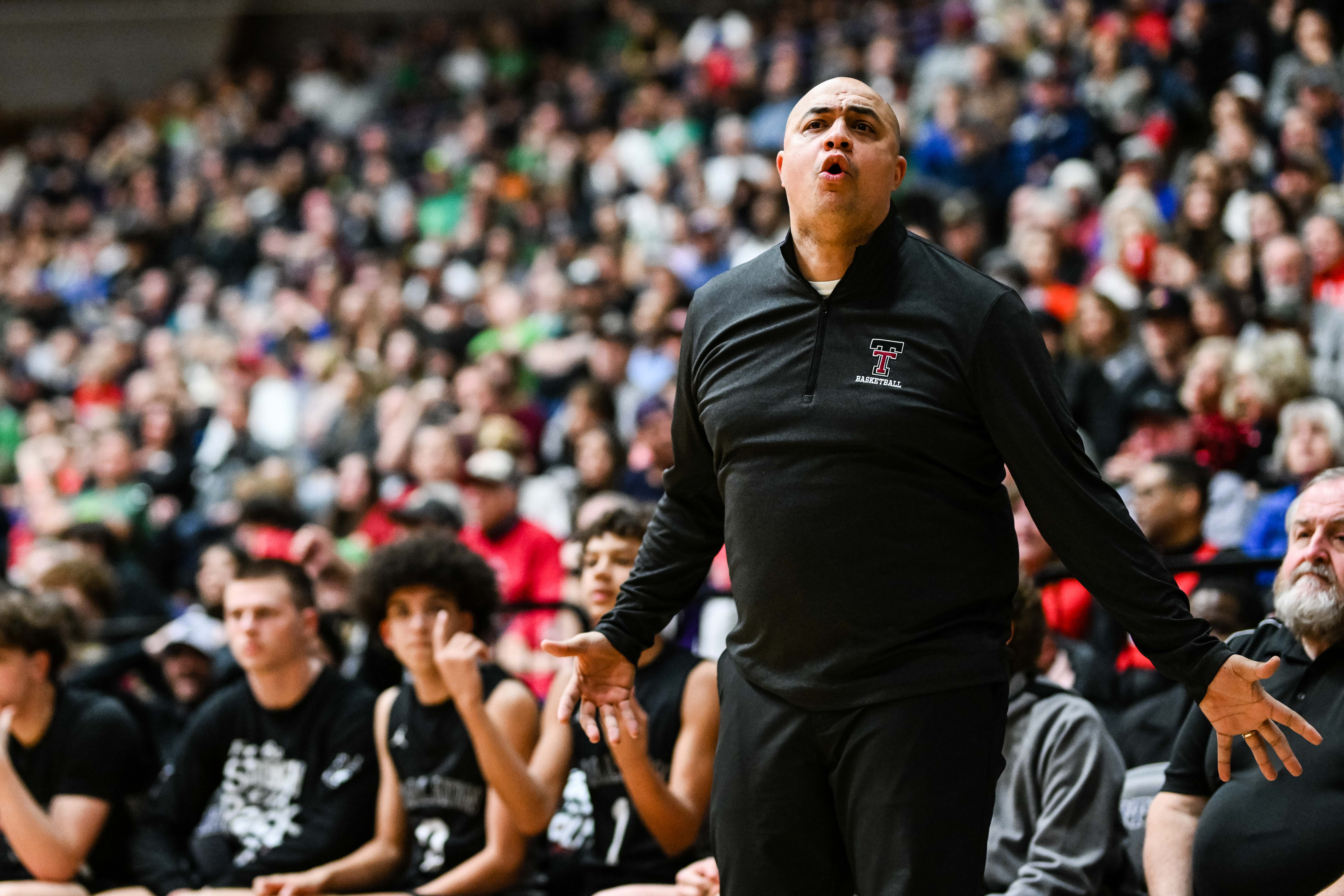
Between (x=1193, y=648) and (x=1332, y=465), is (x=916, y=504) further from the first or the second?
(x=1332, y=465)

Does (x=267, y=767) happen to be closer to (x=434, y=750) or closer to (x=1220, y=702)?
(x=434, y=750)

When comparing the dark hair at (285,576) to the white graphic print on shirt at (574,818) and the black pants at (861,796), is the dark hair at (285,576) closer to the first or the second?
the white graphic print on shirt at (574,818)

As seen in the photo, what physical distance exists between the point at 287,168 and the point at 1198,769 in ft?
37.4

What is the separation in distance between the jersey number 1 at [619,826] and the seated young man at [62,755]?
1.55 m

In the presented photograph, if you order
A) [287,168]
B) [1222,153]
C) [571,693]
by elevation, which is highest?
[287,168]

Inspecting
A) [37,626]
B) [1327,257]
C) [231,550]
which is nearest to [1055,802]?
[37,626]

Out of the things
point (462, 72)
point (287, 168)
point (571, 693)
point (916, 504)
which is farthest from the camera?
point (462, 72)

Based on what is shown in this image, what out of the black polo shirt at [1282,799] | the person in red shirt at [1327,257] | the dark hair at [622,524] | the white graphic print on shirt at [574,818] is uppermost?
the person in red shirt at [1327,257]

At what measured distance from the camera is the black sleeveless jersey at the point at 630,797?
3.42 metres

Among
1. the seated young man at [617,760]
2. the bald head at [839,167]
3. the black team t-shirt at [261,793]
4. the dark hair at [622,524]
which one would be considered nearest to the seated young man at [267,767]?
the black team t-shirt at [261,793]

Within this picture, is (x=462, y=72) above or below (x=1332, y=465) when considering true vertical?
above

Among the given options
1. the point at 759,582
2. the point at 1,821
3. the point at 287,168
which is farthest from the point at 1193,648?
the point at 287,168

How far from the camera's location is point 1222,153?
23.6ft

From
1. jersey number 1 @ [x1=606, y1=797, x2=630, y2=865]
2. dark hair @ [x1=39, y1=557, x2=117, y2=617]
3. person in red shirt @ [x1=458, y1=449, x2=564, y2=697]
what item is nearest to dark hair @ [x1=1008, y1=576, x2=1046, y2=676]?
jersey number 1 @ [x1=606, y1=797, x2=630, y2=865]
